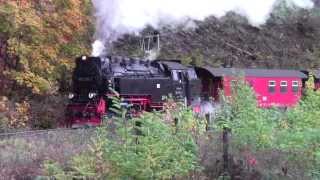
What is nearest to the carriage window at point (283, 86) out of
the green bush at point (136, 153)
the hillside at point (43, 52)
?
the hillside at point (43, 52)

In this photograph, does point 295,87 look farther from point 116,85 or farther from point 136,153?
point 136,153

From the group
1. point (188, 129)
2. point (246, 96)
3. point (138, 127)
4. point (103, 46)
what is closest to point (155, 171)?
point (138, 127)

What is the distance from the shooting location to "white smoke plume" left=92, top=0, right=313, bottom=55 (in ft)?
92.5

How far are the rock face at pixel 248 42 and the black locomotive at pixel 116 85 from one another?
9.57 m

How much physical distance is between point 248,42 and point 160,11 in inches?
334

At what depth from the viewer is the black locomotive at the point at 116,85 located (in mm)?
20344

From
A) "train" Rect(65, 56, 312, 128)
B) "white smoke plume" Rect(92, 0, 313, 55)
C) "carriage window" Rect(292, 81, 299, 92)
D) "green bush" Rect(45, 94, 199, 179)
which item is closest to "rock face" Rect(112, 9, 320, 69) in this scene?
"white smoke plume" Rect(92, 0, 313, 55)

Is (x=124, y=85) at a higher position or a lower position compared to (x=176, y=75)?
lower

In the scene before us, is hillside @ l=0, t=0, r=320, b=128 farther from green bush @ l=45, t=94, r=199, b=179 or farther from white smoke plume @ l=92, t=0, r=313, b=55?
green bush @ l=45, t=94, r=199, b=179

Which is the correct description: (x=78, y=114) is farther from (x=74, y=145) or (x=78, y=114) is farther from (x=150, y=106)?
(x=74, y=145)

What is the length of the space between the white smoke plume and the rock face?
68 centimetres

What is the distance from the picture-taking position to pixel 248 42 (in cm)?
3903

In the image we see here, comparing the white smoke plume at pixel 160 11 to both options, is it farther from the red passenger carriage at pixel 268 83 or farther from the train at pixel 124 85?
the train at pixel 124 85

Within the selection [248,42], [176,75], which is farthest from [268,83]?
[248,42]
